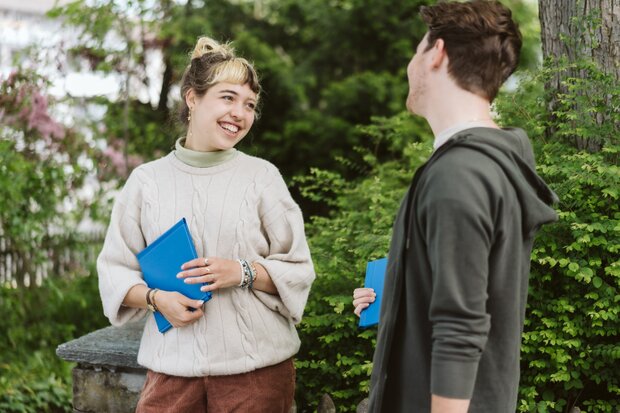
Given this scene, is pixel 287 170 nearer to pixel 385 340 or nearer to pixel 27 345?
pixel 27 345

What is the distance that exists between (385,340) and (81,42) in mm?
5221

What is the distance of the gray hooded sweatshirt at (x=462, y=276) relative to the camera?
1.36 m

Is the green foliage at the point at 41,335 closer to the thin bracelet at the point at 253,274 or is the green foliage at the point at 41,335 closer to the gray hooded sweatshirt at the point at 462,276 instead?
the thin bracelet at the point at 253,274

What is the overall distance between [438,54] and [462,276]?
0.48m

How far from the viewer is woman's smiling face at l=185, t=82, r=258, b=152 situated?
7.32 ft

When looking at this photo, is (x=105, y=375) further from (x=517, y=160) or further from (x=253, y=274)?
(x=517, y=160)

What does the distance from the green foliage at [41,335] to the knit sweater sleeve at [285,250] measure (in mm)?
2569

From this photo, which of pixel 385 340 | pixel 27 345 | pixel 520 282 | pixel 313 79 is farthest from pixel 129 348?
pixel 313 79

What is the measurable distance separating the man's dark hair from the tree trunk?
174 centimetres

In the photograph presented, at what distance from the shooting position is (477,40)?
1487 mm

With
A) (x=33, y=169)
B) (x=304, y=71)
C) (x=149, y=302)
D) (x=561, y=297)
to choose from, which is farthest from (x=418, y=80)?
(x=304, y=71)

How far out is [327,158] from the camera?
22.8ft

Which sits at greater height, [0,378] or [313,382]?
[313,382]

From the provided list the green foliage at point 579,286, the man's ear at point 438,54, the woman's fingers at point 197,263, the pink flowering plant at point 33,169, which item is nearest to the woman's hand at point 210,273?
the woman's fingers at point 197,263
